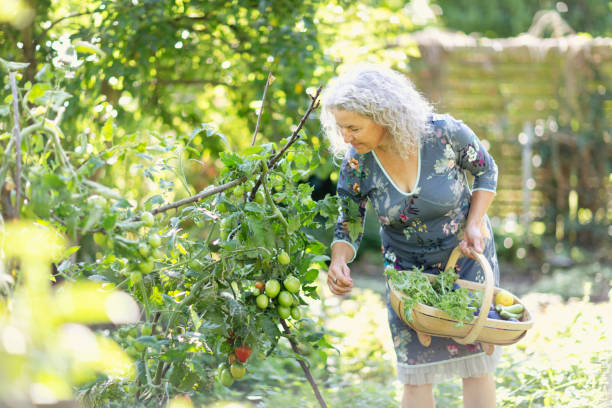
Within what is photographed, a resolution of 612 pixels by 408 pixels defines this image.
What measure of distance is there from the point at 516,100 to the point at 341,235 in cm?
548

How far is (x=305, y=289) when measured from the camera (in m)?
1.72

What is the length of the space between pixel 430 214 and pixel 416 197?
81mm

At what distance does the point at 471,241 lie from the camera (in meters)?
2.00

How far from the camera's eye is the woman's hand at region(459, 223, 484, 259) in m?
1.98

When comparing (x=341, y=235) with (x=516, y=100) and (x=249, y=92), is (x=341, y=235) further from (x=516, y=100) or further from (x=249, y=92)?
(x=516, y=100)

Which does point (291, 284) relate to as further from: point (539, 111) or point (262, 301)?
point (539, 111)

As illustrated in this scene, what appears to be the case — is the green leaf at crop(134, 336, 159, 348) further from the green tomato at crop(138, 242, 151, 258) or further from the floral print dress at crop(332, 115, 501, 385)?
the floral print dress at crop(332, 115, 501, 385)

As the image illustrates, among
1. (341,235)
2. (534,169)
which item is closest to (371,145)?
(341,235)

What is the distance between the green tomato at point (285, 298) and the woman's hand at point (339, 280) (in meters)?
0.38

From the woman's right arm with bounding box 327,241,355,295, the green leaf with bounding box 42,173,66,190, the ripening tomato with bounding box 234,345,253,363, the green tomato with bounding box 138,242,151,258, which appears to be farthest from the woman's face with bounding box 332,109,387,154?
the green leaf with bounding box 42,173,66,190

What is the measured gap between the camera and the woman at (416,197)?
1945 mm

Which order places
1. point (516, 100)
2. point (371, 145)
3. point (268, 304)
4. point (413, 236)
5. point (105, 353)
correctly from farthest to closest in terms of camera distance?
point (516, 100) → point (413, 236) → point (371, 145) → point (268, 304) → point (105, 353)

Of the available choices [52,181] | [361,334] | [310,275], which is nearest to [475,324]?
[310,275]

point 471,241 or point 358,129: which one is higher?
point 358,129
